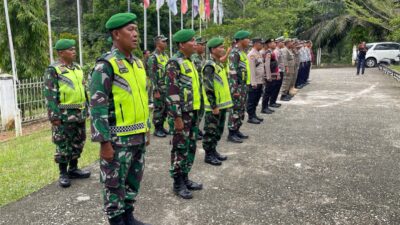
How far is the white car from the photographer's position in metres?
21.9

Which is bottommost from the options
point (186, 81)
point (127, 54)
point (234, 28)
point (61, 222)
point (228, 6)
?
point (61, 222)

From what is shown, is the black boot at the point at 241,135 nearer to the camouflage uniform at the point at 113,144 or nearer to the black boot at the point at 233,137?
the black boot at the point at 233,137

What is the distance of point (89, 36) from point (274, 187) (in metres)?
24.3

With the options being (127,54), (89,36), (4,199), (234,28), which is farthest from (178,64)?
(89,36)

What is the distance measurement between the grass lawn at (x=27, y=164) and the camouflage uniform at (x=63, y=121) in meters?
0.49

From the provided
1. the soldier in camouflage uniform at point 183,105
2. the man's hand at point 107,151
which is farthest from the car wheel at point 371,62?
A: the man's hand at point 107,151

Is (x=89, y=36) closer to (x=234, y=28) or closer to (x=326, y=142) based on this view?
(x=234, y=28)

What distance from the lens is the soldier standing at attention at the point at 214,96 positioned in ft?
16.2

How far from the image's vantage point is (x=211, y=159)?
513 centimetres

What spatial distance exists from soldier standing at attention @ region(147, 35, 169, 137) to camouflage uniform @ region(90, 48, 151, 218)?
365 centimetres

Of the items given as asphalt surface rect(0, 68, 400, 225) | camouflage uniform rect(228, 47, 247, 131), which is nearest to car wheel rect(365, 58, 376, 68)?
asphalt surface rect(0, 68, 400, 225)

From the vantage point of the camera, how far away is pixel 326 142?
20.4ft

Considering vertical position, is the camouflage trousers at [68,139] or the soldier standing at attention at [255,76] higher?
the soldier standing at attention at [255,76]

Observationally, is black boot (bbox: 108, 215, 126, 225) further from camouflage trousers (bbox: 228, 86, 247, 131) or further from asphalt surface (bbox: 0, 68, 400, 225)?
camouflage trousers (bbox: 228, 86, 247, 131)
